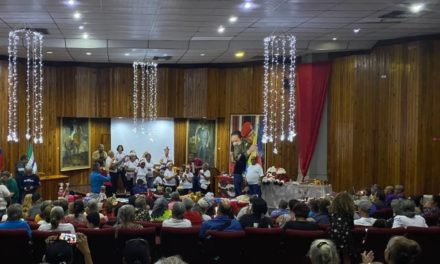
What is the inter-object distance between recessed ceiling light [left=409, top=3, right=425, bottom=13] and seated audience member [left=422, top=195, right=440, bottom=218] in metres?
3.83

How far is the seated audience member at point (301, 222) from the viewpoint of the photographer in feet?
22.6

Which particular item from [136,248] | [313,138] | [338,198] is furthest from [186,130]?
[136,248]

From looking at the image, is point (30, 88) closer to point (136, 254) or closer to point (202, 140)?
point (202, 140)

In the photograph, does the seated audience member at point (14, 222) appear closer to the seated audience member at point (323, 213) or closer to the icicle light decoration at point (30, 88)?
the seated audience member at point (323, 213)

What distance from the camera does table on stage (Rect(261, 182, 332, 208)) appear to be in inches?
563

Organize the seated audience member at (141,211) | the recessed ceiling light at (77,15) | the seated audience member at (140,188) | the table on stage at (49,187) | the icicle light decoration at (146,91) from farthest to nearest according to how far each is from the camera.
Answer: the icicle light decoration at (146,91) → the table on stage at (49,187) → the seated audience member at (140,188) → the recessed ceiling light at (77,15) → the seated audience member at (141,211)

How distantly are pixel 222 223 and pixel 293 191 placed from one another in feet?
24.4

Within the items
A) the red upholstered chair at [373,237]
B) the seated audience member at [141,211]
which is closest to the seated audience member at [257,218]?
the red upholstered chair at [373,237]

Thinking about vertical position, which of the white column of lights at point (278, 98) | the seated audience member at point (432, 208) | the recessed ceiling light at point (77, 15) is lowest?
the seated audience member at point (432, 208)

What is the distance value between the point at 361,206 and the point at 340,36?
7.50 metres

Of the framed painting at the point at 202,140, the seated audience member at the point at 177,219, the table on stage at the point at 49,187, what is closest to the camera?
the seated audience member at the point at 177,219

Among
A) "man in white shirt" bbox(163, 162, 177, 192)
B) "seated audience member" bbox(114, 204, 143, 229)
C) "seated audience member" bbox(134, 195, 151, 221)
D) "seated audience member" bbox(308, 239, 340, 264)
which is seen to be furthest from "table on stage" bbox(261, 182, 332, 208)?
"seated audience member" bbox(308, 239, 340, 264)

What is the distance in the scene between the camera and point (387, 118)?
1459 cm

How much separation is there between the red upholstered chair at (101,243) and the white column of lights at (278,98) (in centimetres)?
1030
